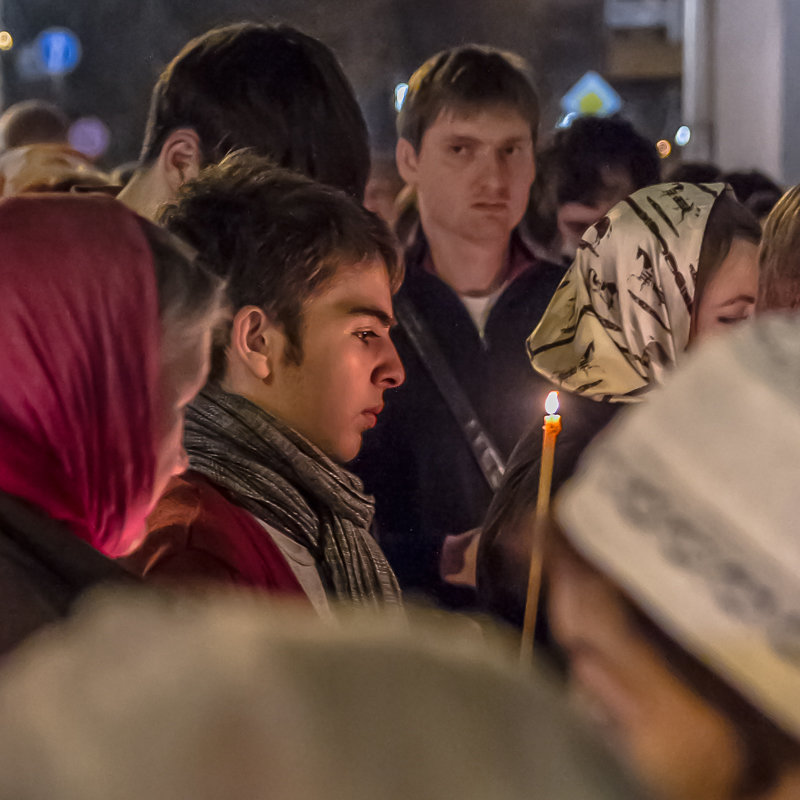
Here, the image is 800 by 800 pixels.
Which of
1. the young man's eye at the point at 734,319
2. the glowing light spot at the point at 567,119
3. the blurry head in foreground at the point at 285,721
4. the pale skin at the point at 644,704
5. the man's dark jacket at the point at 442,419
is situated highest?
the blurry head in foreground at the point at 285,721

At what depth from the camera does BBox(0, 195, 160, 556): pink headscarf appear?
881 millimetres

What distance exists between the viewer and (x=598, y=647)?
423 mm

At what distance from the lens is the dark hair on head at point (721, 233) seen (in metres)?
1.27

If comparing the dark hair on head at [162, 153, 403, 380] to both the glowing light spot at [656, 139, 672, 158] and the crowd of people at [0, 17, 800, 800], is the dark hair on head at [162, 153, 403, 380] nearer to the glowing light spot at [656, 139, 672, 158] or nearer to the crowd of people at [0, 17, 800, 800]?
the crowd of people at [0, 17, 800, 800]

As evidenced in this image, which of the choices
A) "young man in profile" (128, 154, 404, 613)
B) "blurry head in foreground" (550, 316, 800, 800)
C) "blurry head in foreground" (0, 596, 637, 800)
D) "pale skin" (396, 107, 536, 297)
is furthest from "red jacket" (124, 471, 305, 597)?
"blurry head in foreground" (0, 596, 637, 800)

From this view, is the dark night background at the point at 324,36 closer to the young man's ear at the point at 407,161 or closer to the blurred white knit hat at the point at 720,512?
the young man's ear at the point at 407,161

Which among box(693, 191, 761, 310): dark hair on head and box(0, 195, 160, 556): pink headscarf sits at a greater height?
box(0, 195, 160, 556): pink headscarf

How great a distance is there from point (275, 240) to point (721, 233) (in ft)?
1.62

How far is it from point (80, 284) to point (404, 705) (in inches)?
28.8

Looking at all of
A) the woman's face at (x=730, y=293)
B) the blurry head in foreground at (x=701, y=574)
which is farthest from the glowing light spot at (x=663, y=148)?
the blurry head in foreground at (x=701, y=574)

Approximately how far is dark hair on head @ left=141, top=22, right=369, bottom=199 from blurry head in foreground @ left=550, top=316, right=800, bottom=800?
0.99 metres

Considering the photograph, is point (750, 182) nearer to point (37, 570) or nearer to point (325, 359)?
point (325, 359)

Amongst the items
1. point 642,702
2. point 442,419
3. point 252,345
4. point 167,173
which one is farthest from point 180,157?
point 642,702

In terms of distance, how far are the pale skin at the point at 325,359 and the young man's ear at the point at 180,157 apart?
265mm
